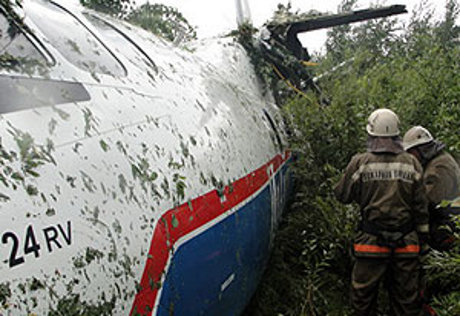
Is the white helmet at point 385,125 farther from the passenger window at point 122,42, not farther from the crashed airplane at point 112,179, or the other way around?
the passenger window at point 122,42

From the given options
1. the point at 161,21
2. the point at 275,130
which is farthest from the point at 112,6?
the point at 275,130

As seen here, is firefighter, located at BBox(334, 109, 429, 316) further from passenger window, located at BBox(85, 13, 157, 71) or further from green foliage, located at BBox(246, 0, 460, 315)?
passenger window, located at BBox(85, 13, 157, 71)

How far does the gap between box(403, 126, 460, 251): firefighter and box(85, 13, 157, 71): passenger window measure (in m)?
3.05

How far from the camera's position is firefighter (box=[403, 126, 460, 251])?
13.0 feet

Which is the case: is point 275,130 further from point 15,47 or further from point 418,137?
point 15,47

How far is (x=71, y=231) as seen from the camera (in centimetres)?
143

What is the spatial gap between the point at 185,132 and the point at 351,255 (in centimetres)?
296

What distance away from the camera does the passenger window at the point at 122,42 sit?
104 inches

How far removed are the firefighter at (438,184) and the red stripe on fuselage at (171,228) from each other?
2309 mm

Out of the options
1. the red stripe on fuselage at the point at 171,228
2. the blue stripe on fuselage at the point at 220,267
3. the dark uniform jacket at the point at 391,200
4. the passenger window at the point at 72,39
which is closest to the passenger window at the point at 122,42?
the passenger window at the point at 72,39

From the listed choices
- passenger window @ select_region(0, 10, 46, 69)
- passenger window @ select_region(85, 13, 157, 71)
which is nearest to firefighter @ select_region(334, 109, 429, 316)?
passenger window @ select_region(85, 13, 157, 71)

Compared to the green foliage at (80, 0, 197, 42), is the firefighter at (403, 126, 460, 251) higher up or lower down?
lower down

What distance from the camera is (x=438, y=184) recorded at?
396cm

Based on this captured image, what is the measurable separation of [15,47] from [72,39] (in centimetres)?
54
